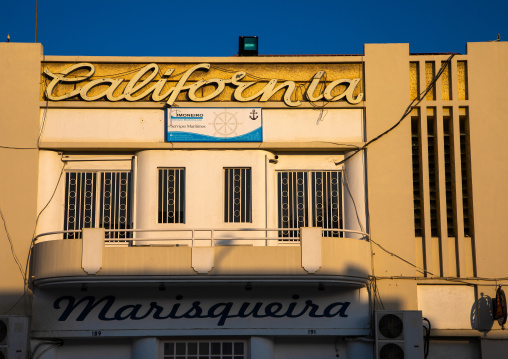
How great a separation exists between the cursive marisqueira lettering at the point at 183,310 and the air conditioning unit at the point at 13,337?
1.15 meters

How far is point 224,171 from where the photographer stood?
27.1 m

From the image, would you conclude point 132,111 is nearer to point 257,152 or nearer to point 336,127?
point 257,152

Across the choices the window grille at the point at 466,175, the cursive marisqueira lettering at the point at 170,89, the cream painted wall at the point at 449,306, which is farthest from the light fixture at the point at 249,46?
the cream painted wall at the point at 449,306

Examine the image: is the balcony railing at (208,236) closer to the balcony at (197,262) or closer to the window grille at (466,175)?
the balcony at (197,262)

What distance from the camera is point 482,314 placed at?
26.1m

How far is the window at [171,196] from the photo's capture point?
26828 millimetres

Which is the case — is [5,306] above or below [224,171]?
below

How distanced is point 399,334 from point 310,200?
16.1 ft

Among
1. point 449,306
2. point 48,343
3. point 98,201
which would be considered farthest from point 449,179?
point 48,343

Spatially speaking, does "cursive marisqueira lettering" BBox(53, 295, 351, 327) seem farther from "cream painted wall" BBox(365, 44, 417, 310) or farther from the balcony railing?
"cream painted wall" BBox(365, 44, 417, 310)

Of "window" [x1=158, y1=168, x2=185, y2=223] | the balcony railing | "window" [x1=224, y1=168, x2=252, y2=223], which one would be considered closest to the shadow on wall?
the balcony railing

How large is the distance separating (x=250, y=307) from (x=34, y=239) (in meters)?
6.74

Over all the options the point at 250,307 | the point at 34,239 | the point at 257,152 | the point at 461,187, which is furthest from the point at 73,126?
the point at 461,187

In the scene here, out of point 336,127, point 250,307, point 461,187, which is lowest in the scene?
point 250,307
